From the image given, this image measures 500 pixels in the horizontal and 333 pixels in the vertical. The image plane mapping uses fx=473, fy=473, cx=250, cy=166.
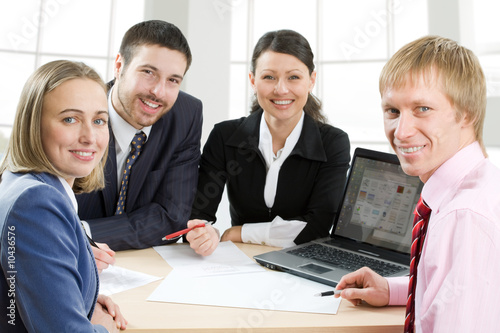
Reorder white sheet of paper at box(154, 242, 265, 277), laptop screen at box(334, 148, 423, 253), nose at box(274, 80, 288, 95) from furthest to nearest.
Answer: nose at box(274, 80, 288, 95) < laptop screen at box(334, 148, 423, 253) < white sheet of paper at box(154, 242, 265, 277)

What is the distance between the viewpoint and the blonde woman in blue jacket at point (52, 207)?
0.85m

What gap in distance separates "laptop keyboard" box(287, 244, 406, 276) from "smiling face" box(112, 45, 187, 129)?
0.80 metres

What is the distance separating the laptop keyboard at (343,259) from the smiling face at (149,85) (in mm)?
802

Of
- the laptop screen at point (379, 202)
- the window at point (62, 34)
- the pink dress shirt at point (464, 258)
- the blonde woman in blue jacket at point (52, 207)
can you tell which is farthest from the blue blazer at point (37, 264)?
the window at point (62, 34)

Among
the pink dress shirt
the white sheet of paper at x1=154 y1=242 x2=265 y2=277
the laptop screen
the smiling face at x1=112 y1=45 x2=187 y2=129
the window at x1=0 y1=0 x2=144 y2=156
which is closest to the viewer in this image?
the pink dress shirt

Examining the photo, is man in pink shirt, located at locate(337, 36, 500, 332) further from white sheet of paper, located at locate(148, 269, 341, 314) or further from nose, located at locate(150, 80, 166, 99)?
nose, located at locate(150, 80, 166, 99)

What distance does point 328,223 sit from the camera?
1.88m

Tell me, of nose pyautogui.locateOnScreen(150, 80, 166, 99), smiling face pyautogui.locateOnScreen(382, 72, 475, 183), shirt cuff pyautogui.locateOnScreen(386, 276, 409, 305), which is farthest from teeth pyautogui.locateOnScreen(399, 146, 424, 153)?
nose pyautogui.locateOnScreen(150, 80, 166, 99)

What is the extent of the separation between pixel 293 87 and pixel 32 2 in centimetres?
433

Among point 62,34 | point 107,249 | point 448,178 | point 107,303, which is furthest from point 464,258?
point 62,34

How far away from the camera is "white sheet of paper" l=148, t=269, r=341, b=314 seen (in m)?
1.19

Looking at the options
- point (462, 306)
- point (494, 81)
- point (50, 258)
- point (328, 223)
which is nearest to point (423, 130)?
point (462, 306)

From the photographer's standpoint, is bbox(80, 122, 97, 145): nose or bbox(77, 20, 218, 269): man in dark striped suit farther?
bbox(77, 20, 218, 269): man in dark striped suit

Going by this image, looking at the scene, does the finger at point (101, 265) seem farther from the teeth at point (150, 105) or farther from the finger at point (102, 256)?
the teeth at point (150, 105)
